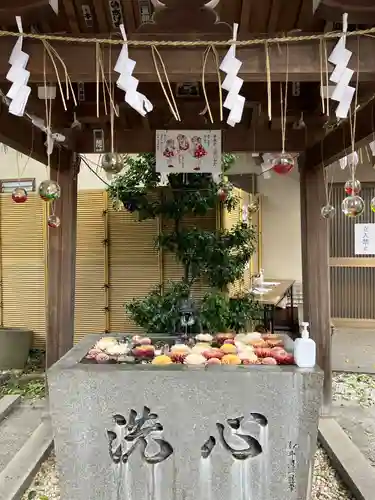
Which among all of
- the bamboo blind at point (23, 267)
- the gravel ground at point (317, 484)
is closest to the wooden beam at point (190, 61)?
the gravel ground at point (317, 484)

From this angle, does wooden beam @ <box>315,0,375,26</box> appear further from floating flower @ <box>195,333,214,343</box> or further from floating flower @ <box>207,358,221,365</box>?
floating flower @ <box>195,333,214,343</box>

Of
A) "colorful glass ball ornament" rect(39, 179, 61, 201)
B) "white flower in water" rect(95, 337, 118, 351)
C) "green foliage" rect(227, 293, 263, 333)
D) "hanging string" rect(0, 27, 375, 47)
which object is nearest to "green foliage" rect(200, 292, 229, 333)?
"green foliage" rect(227, 293, 263, 333)

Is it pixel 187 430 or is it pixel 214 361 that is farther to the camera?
pixel 214 361

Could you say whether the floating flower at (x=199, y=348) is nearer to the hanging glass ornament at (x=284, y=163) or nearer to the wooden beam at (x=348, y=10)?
the hanging glass ornament at (x=284, y=163)

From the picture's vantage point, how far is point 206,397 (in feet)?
9.11

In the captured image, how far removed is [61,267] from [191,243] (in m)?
1.61

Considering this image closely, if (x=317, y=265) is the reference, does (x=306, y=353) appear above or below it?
below

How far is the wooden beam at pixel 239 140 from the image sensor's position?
193 inches

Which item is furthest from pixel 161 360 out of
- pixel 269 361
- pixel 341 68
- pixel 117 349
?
pixel 341 68

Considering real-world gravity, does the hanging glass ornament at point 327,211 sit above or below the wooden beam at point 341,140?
below

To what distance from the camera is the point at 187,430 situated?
279 centimetres

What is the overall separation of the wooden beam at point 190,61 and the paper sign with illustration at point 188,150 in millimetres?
1956

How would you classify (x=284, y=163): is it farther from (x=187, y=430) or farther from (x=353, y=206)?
(x=187, y=430)

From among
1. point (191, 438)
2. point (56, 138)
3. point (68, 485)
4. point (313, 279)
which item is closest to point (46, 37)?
point (56, 138)
